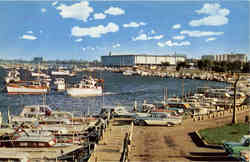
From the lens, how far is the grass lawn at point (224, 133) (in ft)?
67.6

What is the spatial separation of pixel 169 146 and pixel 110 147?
4229mm

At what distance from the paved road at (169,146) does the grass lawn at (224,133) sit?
3.95ft

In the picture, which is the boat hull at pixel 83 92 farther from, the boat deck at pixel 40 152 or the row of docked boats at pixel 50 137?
the boat deck at pixel 40 152

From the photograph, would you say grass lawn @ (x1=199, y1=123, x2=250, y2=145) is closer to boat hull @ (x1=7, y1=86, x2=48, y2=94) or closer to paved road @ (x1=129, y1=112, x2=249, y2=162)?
paved road @ (x1=129, y1=112, x2=249, y2=162)

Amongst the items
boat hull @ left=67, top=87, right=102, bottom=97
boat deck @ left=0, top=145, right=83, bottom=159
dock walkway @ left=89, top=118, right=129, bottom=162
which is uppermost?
boat hull @ left=67, top=87, right=102, bottom=97

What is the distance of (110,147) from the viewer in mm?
19641

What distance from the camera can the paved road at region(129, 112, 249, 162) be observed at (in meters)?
17.3

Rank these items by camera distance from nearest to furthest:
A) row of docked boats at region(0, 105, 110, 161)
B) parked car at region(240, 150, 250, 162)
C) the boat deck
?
parked car at region(240, 150, 250, 162)
the boat deck
row of docked boats at region(0, 105, 110, 161)

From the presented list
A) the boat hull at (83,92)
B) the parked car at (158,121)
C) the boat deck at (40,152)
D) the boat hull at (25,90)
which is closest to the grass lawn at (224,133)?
the parked car at (158,121)

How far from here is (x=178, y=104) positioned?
4412 cm

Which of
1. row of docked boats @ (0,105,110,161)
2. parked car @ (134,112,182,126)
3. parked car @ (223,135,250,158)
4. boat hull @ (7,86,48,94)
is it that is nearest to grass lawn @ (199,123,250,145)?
parked car @ (223,135,250,158)

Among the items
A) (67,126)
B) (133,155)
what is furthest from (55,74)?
(133,155)

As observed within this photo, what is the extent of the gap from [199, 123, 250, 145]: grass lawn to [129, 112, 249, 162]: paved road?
1.21 m

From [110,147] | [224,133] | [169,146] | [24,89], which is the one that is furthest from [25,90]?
[224,133]
